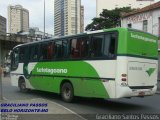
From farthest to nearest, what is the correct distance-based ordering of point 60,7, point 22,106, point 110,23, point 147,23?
point 60,7, point 110,23, point 147,23, point 22,106

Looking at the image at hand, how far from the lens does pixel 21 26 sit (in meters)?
86.4

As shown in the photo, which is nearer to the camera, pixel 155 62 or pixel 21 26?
pixel 155 62

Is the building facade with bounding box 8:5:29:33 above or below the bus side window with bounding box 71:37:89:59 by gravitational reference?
above

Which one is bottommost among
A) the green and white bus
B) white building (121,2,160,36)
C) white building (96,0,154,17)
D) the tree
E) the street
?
the street

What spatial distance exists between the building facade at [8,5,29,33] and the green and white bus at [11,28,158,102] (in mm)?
60878

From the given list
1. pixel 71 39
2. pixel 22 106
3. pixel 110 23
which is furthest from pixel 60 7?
pixel 22 106

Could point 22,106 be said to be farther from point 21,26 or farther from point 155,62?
point 21,26

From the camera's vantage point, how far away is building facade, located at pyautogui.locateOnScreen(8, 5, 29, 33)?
77625 mm

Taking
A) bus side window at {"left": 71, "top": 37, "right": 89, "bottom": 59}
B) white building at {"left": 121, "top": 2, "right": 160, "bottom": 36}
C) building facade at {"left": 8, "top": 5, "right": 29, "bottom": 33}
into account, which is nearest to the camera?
bus side window at {"left": 71, "top": 37, "right": 89, "bottom": 59}

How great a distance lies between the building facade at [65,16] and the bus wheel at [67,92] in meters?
45.1

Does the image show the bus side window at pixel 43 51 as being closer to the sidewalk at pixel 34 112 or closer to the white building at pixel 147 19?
the sidewalk at pixel 34 112

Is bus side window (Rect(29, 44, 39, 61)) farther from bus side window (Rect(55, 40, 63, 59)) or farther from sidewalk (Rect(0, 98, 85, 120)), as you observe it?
sidewalk (Rect(0, 98, 85, 120))

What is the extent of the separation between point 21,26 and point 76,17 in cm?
2557

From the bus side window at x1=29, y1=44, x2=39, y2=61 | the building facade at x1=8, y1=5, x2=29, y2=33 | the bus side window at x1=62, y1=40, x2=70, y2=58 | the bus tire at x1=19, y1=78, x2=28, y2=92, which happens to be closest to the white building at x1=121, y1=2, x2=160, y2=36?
the bus tire at x1=19, y1=78, x2=28, y2=92
